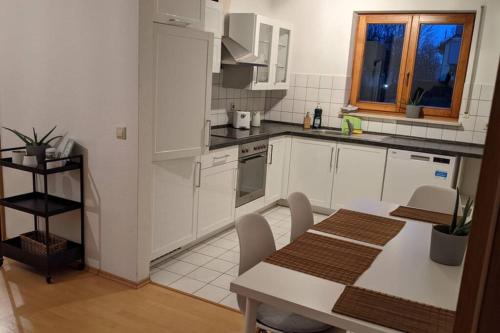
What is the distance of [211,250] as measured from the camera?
12.2 ft

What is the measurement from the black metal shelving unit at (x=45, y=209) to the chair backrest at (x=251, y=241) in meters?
1.54

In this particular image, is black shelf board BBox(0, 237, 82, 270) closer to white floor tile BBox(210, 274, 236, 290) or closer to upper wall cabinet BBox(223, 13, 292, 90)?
white floor tile BBox(210, 274, 236, 290)

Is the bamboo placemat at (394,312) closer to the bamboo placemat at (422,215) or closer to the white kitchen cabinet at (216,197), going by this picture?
the bamboo placemat at (422,215)

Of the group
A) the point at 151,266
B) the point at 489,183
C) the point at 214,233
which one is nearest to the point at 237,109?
→ the point at 214,233

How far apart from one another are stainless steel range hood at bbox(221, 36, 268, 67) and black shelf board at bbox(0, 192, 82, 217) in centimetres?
190

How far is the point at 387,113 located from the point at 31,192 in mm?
3791

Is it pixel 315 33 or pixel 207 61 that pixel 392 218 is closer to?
pixel 207 61

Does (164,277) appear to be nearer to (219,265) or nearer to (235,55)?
(219,265)

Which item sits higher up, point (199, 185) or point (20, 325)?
point (199, 185)

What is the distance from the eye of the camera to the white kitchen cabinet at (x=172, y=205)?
10.2 ft

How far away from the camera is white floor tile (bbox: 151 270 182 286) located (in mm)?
3097

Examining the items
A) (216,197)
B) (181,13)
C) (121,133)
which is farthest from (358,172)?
(121,133)

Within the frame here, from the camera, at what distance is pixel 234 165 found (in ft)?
13.1

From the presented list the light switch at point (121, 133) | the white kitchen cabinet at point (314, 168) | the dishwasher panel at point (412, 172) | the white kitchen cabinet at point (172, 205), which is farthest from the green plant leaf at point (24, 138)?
the dishwasher panel at point (412, 172)
